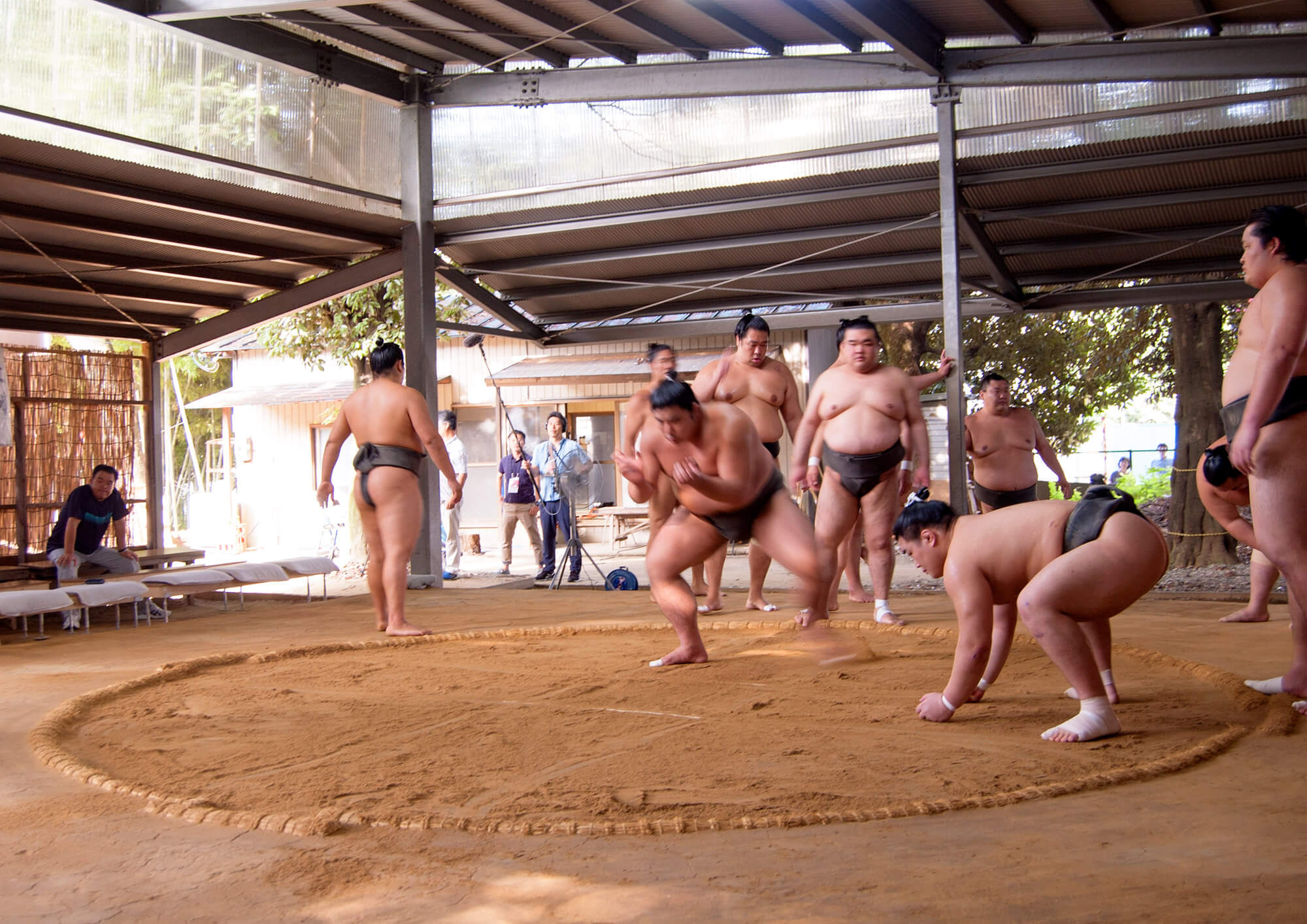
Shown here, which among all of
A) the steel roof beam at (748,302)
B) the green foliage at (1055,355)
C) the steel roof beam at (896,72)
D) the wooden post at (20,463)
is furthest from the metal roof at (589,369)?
the wooden post at (20,463)

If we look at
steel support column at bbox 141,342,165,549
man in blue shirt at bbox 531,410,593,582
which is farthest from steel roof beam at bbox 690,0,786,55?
steel support column at bbox 141,342,165,549

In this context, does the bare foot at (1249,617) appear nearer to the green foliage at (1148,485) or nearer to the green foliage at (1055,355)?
the green foliage at (1055,355)

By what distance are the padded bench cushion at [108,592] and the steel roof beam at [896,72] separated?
3.65m

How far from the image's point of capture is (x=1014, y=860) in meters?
1.76

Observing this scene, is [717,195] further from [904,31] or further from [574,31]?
[904,31]

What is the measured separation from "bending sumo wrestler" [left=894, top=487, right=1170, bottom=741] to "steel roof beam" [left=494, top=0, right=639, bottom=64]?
12.9ft

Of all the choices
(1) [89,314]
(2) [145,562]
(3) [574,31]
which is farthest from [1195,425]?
(1) [89,314]

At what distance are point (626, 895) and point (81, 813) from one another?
4.13 feet

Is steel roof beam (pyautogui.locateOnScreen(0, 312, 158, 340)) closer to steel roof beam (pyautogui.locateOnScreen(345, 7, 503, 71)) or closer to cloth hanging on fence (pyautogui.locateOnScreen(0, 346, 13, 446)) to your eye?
cloth hanging on fence (pyautogui.locateOnScreen(0, 346, 13, 446))

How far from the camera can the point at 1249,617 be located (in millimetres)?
4387

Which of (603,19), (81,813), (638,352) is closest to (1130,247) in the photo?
(603,19)

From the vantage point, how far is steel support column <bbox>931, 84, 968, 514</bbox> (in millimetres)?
5645

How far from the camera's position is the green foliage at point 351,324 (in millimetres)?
10570

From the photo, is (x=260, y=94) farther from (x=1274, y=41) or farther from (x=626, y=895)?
(x=626, y=895)
